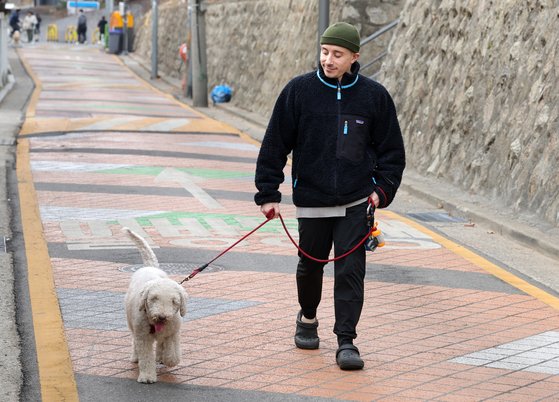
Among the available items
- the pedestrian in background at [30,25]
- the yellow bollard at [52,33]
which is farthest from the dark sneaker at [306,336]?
the yellow bollard at [52,33]

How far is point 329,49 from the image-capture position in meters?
6.53

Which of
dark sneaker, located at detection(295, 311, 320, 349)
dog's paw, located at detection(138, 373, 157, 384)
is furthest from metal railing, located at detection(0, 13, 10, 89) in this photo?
dog's paw, located at detection(138, 373, 157, 384)

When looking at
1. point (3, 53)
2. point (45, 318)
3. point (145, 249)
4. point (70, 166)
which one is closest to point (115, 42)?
point (3, 53)

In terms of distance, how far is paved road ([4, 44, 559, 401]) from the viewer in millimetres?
6266

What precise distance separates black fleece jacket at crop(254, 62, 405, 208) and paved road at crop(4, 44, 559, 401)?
0.98m

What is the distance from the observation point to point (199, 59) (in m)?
31.6

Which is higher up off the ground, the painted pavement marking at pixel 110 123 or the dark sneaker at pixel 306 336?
the dark sneaker at pixel 306 336

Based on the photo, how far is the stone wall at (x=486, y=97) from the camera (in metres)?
12.9

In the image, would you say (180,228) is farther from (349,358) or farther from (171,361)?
(171,361)

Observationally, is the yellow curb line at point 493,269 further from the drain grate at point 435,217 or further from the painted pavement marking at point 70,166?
the painted pavement marking at point 70,166

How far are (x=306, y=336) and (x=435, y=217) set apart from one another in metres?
6.45

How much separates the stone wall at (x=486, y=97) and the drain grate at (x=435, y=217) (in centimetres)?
62

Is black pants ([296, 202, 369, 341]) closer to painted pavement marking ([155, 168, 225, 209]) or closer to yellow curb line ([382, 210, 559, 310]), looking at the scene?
yellow curb line ([382, 210, 559, 310])

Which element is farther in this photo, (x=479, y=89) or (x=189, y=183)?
(x=479, y=89)
